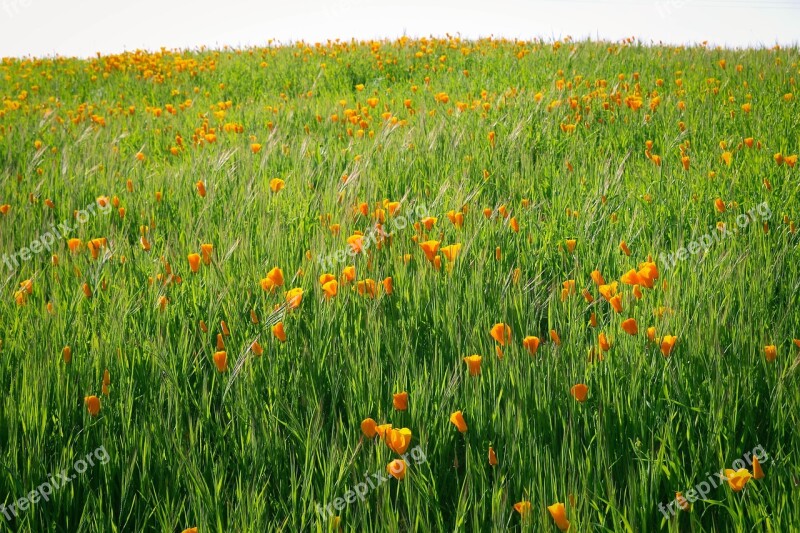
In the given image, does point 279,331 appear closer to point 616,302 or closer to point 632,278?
point 616,302

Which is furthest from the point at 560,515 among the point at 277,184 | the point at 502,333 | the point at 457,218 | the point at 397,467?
the point at 277,184

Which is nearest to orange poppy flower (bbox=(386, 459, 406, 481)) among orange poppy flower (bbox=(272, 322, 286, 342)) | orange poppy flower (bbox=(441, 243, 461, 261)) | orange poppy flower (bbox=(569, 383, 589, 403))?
orange poppy flower (bbox=(569, 383, 589, 403))

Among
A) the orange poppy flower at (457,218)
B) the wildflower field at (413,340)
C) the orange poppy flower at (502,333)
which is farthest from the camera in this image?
the orange poppy flower at (457,218)

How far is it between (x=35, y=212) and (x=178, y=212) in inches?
37.6

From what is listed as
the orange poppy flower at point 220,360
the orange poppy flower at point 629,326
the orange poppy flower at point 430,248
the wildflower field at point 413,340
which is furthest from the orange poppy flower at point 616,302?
the orange poppy flower at point 220,360

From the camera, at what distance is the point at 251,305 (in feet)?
8.32

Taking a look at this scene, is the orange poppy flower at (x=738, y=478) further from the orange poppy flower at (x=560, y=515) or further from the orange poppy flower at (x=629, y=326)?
the orange poppy flower at (x=629, y=326)

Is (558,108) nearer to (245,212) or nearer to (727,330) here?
(245,212)


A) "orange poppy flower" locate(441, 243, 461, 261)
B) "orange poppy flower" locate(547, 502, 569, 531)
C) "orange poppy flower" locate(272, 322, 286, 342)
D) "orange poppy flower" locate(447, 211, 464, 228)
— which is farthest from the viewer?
"orange poppy flower" locate(447, 211, 464, 228)

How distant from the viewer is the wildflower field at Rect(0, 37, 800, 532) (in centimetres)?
163

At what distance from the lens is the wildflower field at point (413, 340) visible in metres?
1.63

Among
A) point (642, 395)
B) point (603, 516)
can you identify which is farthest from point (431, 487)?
point (642, 395)

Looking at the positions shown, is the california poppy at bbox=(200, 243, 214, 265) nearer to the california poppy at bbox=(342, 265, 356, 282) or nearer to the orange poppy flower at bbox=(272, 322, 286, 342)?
the california poppy at bbox=(342, 265, 356, 282)

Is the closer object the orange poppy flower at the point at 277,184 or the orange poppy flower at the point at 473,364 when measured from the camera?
the orange poppy flower at the point at 473,364
